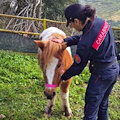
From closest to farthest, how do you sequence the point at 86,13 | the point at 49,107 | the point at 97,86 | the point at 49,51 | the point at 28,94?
the point at 86,13, the point at 97,86, the point at 49,51, the point at 49,107, the point at 28,94

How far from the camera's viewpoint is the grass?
337 centimetres

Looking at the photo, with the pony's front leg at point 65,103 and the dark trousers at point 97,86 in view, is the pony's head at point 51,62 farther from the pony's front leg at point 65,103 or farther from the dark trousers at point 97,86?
the pony's front leg at point 65,103

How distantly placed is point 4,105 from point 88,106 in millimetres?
1938

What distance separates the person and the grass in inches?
53.0

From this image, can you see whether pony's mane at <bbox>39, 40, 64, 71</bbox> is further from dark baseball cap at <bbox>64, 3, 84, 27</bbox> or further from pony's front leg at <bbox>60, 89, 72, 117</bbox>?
pony's front leg at <bbox>60, 89, 72, 117</bbox>

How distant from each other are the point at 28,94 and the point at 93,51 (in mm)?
2432

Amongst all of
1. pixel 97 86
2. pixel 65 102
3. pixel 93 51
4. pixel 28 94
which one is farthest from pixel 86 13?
pixel 28 94

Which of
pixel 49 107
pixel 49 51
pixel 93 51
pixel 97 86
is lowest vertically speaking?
pixel 49 107

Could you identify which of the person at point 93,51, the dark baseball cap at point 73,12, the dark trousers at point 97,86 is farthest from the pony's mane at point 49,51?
the dark trousers at point 97,86

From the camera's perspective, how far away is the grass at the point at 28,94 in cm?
337

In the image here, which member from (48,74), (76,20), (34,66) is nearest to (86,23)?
(76,20)

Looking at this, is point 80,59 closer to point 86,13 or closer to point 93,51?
point 93,51

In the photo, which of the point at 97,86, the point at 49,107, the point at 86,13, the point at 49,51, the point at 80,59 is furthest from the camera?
the point at 49,107

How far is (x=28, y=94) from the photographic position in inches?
157
